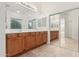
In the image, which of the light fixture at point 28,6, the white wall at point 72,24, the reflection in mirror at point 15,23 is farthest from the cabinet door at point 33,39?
the white wall at point 72,24

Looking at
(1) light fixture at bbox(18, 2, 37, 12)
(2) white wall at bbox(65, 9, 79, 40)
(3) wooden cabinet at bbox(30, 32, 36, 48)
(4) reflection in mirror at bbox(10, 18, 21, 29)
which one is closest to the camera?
(4) reflection in mirror at bbox(10, 18, 21, 29)

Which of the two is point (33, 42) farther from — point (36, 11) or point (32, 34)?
point (36, 11)

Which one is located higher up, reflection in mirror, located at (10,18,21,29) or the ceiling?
the ceiling

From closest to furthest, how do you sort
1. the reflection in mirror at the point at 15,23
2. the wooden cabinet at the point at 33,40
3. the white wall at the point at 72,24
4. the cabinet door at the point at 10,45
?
the cabinet door at the point at 10,45 < the reflection in mirror at the point at 15,23 < the wooden cabinet at the point at 33,40 < the white wall at the point at 72,24

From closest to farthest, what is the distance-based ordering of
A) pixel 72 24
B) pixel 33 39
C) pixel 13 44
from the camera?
1. pixel 13 44
2. pixel 33 39
3. pixel 72 24

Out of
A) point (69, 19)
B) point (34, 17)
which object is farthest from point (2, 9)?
point (69, 19)

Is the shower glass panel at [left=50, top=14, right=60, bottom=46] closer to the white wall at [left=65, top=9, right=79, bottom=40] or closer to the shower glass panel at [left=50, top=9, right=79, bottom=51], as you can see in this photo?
the shower glass panel at [left=50, top=9, right=79, bottom=51]

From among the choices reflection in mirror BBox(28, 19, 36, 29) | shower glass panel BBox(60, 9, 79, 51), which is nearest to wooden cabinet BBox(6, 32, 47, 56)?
reflection in mirror BBox(28, 19, 36, 29)

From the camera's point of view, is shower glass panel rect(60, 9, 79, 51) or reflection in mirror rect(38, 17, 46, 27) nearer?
shower glass panel rect(60, 9, 79, 51)

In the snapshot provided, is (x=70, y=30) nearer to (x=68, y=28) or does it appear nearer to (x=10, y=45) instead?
(x=68, y=28)

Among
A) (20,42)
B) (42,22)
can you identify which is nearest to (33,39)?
(20,42)

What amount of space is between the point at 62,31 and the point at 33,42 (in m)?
1.63

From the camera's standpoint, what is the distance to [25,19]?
515 centimetres

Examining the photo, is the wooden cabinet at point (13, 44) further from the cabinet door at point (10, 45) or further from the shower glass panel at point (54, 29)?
the shower glass panel at point (54, 29)
